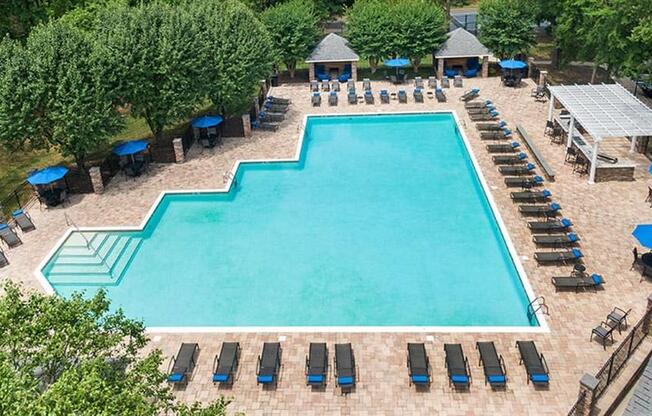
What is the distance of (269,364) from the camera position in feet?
53.1

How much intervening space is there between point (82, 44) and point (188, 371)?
18.8m

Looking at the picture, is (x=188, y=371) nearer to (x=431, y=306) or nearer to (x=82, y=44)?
(x=431, y=306)

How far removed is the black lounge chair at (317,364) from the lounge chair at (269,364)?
939 mm

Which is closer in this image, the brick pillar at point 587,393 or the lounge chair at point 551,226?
the brick pillar at point 587,393

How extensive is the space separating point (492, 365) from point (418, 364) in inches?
83.4

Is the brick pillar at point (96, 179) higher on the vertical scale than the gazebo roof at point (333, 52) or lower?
lower

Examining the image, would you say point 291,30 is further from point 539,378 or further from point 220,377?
point 539,378

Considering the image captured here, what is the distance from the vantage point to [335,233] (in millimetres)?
24391

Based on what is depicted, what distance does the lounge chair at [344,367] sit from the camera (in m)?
15.6

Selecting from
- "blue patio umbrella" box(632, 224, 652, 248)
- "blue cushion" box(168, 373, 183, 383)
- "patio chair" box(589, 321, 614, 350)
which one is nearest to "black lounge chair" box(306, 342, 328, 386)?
"blue cushion" box(168, 373, 183, 383)

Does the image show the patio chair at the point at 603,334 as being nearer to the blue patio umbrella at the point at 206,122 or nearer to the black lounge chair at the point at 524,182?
the black lounge chair at the point at 524,182

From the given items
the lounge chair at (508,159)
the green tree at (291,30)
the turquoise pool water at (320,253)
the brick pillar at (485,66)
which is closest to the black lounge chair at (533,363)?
the turquoise pool water at (320,253)

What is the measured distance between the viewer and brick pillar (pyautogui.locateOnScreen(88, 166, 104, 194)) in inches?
1078

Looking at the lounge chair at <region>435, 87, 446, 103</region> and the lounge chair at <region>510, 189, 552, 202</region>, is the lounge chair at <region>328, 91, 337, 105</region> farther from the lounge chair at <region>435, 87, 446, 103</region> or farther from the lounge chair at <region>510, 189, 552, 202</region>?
the lounge chair at <region>510, 189, 552, 202</region>
